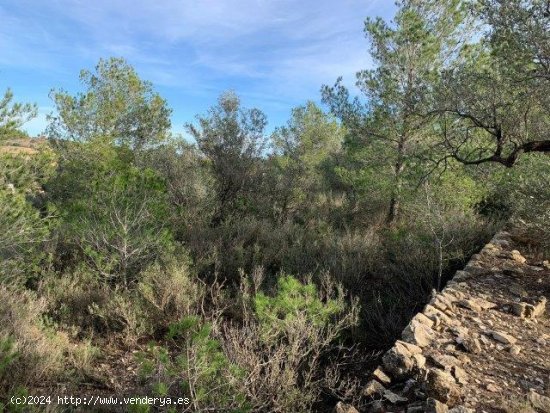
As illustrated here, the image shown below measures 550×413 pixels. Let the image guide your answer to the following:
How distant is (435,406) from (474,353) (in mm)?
1262

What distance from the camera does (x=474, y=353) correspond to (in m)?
3.90

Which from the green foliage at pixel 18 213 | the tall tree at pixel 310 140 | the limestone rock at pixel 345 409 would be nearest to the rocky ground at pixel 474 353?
the limestone rock at pixel 345 409

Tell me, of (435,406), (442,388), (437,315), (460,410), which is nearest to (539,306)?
(437,315)

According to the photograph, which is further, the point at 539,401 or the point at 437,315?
the point at 437,315

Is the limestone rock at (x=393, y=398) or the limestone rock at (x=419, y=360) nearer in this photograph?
the limestone rock at (x=393, y=398)

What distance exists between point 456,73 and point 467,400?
15.8ft

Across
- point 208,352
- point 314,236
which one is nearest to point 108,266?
point 208,352

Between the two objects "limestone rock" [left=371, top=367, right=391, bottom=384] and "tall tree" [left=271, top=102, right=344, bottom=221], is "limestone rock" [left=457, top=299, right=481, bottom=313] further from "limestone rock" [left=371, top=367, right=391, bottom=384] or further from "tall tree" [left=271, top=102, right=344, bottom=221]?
"tall tree" [left=271, top=102, right=344, bottom=221]

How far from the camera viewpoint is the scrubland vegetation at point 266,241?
12.6ft

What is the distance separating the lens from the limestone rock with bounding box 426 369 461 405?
309cm

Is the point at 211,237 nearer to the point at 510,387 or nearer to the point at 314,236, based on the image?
the point at 314,236

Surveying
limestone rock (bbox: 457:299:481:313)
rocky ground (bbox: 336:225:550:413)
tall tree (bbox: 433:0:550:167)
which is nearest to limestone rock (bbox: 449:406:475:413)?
rocky ground (bbox: 336:225:550:413)

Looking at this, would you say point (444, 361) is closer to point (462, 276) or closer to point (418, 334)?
point (418, 334)

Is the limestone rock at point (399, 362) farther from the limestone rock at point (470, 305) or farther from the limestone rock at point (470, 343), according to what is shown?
the limestone rock at point (470, 305)
